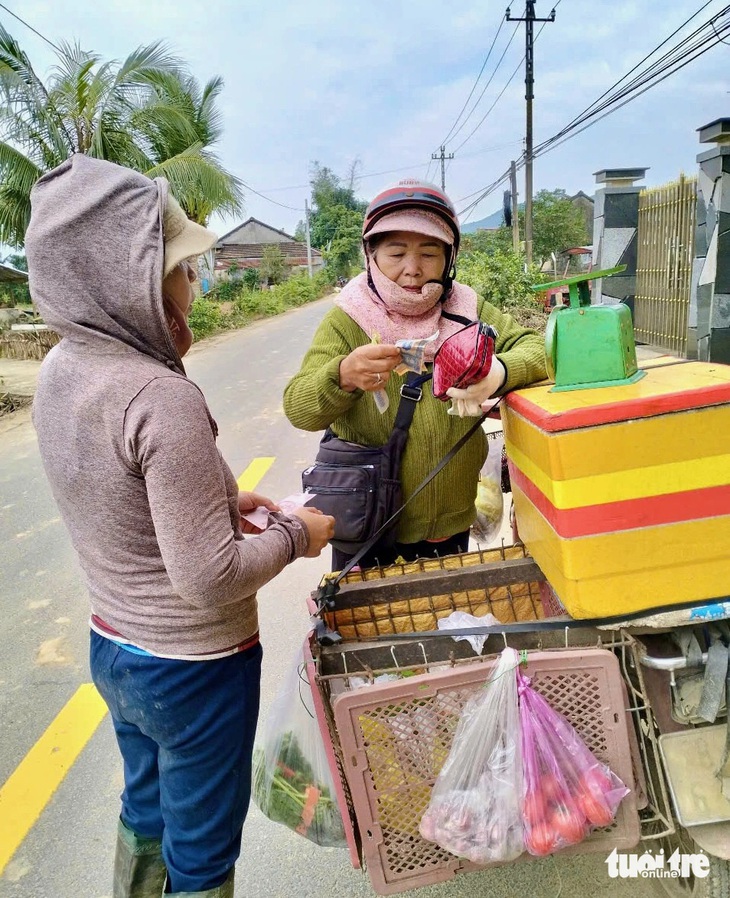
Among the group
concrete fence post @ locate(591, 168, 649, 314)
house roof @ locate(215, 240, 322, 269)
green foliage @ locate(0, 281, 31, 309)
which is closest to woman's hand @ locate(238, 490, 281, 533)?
concrete fence post @ locate(591, 168, 649, 314)

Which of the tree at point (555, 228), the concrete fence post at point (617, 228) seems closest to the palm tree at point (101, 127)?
the concrete fence post at point (617, 228)

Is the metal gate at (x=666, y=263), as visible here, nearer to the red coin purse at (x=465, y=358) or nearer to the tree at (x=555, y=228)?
the red coin purse at (x=465, y=358)

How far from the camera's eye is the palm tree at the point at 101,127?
10.8m

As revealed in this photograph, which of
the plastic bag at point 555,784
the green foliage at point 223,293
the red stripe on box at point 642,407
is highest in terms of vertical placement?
the red stripe on box at point 642,407

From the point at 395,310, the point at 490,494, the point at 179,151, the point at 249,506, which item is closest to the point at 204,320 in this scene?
the point at 179,151

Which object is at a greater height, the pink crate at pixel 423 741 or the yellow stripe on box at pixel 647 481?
the yellow stripe on box at pixel 647 481

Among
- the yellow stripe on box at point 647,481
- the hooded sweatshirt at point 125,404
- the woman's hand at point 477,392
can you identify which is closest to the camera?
the hooded sweatshirt at point 125,404

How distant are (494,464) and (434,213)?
2.67 feet

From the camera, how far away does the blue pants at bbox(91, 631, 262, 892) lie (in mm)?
1270

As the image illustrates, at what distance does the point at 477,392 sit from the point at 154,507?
72cm

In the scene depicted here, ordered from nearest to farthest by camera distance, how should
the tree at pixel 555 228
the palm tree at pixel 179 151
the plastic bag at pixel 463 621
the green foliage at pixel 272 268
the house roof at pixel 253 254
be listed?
the plastic bag at pixel 463 621
the palm tree at pixel 179 151
the tree at pixel 555 228
the green foliage at pixel 272 268
the house roof at pixel 253 254

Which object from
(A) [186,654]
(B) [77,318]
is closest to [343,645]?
(A) [186,654]

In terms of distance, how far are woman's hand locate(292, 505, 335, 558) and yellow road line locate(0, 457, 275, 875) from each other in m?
1.48

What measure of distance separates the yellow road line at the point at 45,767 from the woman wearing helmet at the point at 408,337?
1.42 meters
